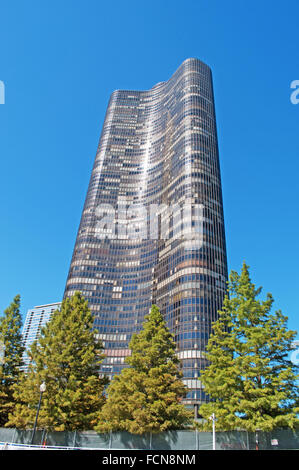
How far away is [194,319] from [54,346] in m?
60.9

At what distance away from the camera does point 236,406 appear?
24.9 meters

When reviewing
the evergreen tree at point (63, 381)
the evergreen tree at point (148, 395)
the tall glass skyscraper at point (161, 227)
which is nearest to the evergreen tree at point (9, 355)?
the evergreen tree at point (63, 381)

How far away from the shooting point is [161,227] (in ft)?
407

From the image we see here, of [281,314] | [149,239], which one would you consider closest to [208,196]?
[149,239]

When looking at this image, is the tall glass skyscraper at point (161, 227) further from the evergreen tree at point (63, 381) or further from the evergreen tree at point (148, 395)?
the evergreen tree at point (63, 381)

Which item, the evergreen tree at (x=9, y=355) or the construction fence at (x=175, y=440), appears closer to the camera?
the construction fence at (x=175, y=440)

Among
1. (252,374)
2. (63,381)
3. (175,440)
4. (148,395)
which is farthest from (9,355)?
(252,374)

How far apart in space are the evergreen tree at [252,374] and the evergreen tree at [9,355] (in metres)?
22.4

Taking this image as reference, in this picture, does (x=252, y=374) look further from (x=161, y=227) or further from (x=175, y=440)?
(x=161, y=227)

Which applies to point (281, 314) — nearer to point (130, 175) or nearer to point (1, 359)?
point (1, 359)

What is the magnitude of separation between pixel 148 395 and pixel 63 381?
29.2 feet

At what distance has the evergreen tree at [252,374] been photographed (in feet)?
78.2

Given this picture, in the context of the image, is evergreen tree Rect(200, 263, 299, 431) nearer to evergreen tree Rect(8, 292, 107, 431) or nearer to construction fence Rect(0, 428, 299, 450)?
construction fence Rect(0, 428, 299, 450)

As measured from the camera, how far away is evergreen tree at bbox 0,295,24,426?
115ft
